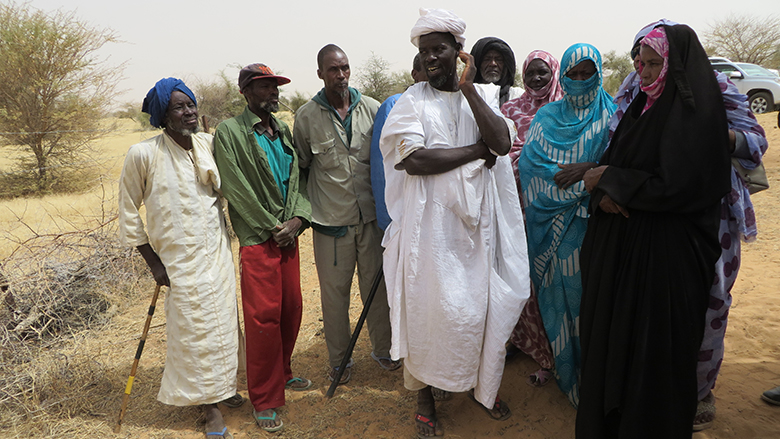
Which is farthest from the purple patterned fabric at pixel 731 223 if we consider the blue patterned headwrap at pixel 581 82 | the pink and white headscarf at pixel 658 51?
the blue patterned headwrap at pixel 581 82

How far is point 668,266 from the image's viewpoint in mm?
2182

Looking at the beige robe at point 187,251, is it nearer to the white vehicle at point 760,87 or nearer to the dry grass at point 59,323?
the dry grass at point 59,323

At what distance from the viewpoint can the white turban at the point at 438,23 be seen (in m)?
2.48

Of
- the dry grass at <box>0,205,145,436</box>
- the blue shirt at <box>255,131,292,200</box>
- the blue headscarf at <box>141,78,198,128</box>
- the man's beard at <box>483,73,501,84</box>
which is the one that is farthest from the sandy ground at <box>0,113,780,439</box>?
the man's beard at <box>483,73,501,84</box>

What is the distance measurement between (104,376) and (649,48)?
4206mm

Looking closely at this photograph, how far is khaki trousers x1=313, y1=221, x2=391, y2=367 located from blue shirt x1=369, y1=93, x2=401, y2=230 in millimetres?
215

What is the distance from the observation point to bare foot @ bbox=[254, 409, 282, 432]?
3.13 m

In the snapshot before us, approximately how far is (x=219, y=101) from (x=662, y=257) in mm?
18099

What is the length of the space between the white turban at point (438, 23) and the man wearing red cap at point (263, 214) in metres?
1.11

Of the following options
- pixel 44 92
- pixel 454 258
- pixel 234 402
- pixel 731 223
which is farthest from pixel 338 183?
pixel 44 92

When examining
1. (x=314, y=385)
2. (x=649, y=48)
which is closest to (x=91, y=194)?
(x=314, y=385)

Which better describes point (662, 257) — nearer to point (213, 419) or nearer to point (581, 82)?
point (581, 82)

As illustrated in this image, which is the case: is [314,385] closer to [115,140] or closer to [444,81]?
[444,81]

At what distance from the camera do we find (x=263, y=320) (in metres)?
3.20
